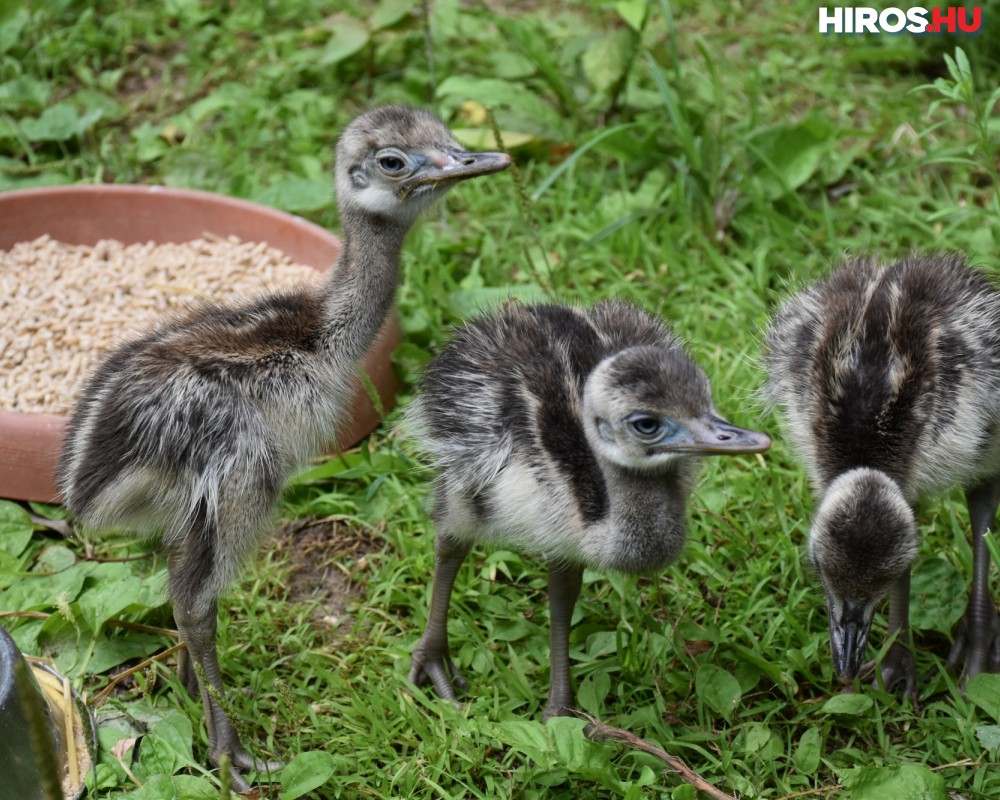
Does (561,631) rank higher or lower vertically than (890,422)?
lower

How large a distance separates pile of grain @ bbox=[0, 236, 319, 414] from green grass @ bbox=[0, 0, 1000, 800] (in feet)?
1.46

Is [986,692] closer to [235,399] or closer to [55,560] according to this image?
[235,399]

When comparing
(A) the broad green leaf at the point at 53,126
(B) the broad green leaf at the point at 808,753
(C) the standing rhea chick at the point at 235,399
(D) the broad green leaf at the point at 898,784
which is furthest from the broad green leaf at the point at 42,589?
(A) the broad green leaf at the point at 53,126

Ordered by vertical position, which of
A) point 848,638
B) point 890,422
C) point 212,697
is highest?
point 890,422

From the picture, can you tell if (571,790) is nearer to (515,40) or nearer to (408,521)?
(408,521)

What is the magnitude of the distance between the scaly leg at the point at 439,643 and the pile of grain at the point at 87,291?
138cm

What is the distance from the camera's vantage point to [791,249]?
17.1 ft

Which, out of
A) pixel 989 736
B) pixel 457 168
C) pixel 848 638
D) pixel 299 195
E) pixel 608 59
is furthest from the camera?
pixel 608 59

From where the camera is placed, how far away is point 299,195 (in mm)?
5484

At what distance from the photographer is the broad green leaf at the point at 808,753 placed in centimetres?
345

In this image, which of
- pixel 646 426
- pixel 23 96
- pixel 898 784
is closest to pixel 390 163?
pixel 646 426

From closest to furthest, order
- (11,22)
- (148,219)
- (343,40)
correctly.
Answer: (148,219) → (343,40) → (11,22)

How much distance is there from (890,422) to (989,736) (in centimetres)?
89

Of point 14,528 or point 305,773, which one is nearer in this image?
point 305,773
